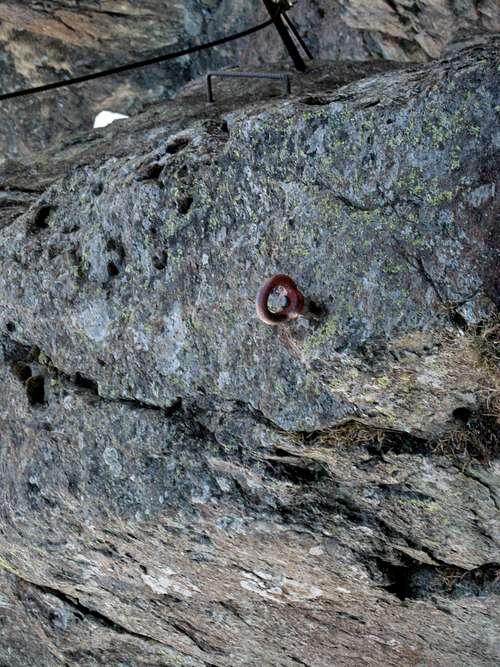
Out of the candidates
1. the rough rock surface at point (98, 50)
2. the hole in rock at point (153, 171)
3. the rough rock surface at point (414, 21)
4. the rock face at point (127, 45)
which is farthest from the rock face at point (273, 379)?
the rough rock surface at point (98, 50)

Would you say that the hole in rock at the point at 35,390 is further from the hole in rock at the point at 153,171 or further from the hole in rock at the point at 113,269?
the hole in rock at the point at 153,171

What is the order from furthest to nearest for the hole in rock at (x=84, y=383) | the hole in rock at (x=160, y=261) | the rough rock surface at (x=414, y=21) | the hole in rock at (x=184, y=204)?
the rough rock surface at (x=414, y=21) → the hole in rock at (x=84, y=383) → the hole in rock at (x=160, y=261) → the hole in rock at (x=184, y=204)

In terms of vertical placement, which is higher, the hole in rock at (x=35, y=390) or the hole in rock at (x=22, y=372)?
the hole in rock at (x=22, y=372)

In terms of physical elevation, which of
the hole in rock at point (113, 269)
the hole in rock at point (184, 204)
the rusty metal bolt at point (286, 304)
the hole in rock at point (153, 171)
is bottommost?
the rusty metal bolt at point (286, 304)

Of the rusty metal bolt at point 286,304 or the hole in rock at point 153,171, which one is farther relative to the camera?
the hole in rock at point 153,171

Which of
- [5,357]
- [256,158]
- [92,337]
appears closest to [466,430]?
[256,158]

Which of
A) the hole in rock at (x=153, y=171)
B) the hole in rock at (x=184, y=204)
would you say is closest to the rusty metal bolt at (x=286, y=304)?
the hole in rock at (x=184, y=204)

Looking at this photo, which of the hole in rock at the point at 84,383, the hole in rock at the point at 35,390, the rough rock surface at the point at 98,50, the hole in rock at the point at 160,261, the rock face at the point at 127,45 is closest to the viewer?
the hole in rock at the point at 160,261

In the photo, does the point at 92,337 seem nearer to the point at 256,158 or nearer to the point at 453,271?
the point at 256,158

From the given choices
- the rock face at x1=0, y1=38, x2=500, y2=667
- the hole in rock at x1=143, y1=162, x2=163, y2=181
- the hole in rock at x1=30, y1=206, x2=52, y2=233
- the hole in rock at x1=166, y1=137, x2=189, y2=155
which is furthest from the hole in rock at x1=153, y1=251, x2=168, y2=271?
the hole in rock at x1=30, y1=206, x2=52, y2=233
